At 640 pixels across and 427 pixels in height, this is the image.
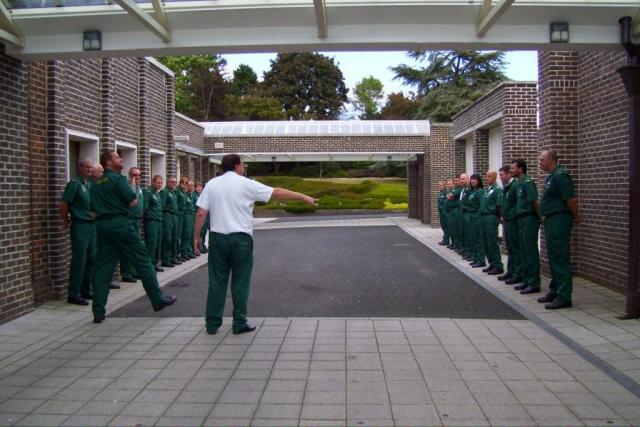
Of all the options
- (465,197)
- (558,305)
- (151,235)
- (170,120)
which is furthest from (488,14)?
(170,120)

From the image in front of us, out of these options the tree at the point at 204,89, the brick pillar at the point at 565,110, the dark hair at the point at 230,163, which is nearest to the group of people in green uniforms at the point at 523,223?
the brick pillar at the point at 565,110

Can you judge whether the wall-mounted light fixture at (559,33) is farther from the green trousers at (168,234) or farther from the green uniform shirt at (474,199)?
the green trousers at (168,234)

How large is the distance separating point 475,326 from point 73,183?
17.6 ft

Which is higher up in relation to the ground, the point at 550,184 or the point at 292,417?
the point at 550,184

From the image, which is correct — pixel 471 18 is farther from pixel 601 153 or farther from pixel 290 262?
pixel 290 262

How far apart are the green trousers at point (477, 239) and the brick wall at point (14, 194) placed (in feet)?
24.8

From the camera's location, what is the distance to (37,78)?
7.88 m

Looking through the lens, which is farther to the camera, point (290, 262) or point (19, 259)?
point (290, 262)

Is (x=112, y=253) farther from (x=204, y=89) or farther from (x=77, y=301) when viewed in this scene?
(x=204, y=89)

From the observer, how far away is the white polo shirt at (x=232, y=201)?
6285mm

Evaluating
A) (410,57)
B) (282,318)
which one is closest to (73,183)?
(282,318)

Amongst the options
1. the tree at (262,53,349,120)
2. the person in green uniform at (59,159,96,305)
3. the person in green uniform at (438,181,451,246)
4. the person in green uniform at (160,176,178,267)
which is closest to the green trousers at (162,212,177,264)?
the person in green uniform at (160,176,178,267)

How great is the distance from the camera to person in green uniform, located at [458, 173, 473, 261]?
12.6 meters

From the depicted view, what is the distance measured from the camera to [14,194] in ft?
23.7
